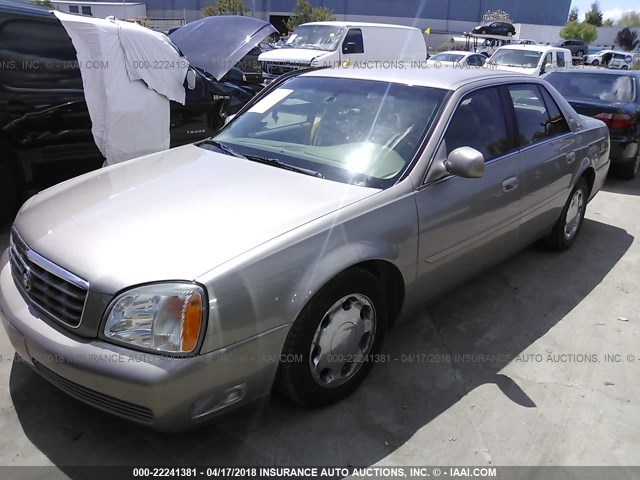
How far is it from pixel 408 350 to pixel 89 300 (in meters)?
1.98

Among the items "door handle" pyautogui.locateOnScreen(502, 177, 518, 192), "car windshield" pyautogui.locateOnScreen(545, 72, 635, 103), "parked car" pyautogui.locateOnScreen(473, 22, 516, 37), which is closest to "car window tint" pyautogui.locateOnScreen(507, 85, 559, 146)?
"door handle" pyautogui.locateOnScreen(502, 177, 518, 192)

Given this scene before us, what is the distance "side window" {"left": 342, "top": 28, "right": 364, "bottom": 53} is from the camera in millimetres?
16281

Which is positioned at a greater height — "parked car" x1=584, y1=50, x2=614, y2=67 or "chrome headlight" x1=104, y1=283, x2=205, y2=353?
Answer: "parked car" x1=584, y1=50, x2=614, y2=67

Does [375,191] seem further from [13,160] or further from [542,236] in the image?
[13,160]

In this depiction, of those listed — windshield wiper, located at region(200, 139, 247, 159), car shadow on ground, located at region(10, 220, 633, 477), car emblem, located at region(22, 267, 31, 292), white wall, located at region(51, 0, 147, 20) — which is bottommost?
car shadow on ground, located at region(10, 220, 633, 477)

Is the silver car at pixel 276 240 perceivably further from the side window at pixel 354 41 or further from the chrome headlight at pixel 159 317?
the side window at pixel 354 41

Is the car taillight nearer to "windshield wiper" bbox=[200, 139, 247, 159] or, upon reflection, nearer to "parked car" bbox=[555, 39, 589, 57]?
"windshield wiper" bbox=[200, 139, 247, 159]

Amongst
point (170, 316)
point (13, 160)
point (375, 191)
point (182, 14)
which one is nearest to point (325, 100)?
point (375, 191)

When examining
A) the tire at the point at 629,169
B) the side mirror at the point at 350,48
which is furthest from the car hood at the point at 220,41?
the side mirror at the point at 350,48

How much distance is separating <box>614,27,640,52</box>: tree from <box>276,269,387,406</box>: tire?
7384 centimetres

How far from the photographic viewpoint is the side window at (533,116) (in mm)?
4023

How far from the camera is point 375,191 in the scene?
2.88 m

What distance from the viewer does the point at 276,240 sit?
2.41 m

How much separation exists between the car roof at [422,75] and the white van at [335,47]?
1141 cm
